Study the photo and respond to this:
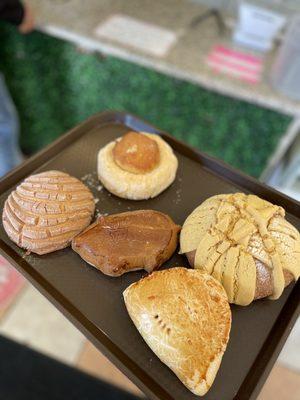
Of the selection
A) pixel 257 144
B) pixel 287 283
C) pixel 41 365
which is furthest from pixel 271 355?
pixel 257 144

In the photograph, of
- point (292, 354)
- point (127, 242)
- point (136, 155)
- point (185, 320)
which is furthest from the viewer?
point (292, 354)

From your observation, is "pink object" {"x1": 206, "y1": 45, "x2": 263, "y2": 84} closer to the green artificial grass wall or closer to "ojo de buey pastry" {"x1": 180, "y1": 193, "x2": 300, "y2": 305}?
the green artificial grass wall

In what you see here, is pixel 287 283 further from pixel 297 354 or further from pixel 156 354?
pixel 297 354

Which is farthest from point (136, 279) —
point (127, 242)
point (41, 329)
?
point (41, 329)

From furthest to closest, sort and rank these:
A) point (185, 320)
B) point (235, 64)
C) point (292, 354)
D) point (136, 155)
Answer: point (235, 64) < point (292, 354) < point (136, 155) < point (185, 320)

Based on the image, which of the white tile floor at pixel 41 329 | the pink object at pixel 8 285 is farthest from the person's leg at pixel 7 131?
the white tile floor at pixel 41 329

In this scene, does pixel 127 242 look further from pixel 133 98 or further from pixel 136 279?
pixel 133 98
